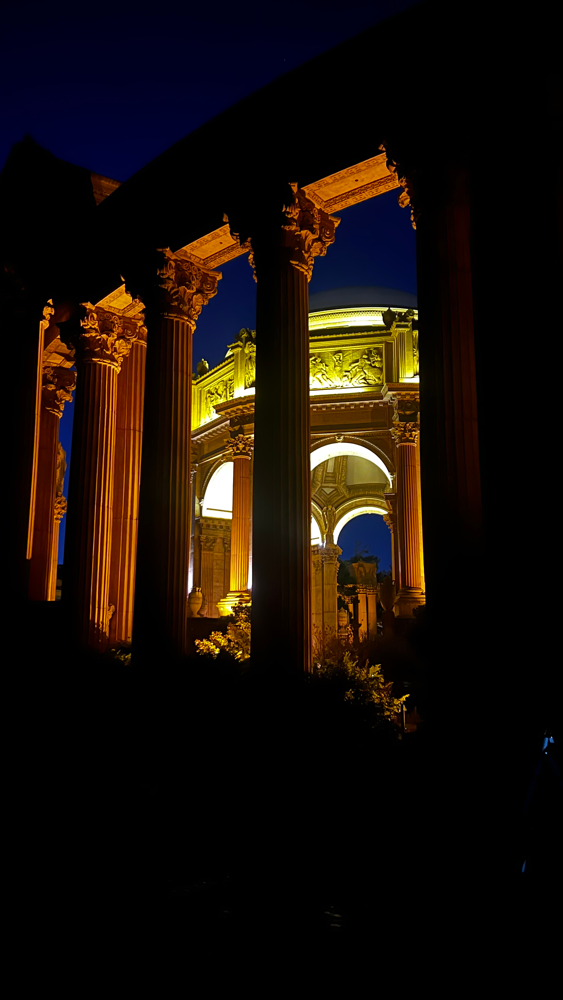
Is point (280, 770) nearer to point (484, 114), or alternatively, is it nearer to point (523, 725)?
point (523, 725)

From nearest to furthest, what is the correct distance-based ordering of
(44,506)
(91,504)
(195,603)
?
(91,504) < (44,506) < (195,603)

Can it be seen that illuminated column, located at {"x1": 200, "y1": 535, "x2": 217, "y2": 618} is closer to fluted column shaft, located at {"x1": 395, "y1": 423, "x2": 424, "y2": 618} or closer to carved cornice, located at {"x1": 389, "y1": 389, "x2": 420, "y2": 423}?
fluted column shaft, located at {"x1": 395, "y1": 423, "x2": 424, "y2": 618}

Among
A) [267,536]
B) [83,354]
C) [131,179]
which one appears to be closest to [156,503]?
[267,536]

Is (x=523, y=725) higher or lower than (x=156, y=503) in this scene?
lower

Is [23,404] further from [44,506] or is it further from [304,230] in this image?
[304,230]

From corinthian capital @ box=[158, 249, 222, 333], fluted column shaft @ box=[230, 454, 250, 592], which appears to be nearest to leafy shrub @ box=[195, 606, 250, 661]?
corinthian capital @ box=[158, 249, 222, 333]

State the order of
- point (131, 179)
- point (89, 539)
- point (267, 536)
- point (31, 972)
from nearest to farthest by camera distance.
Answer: point (31, 972) → point (267, 536) → point (131, 179) → point (89, 539)

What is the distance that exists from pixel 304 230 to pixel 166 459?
19.4 feet

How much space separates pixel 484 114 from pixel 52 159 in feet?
49.3

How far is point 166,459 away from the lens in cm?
1608

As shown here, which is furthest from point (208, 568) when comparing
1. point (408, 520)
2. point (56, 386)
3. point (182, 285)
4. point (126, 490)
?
point (182, 285)

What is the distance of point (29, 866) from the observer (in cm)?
788

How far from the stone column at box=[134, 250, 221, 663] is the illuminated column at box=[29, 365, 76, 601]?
1003 cm

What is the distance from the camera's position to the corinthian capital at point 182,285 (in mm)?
16609
